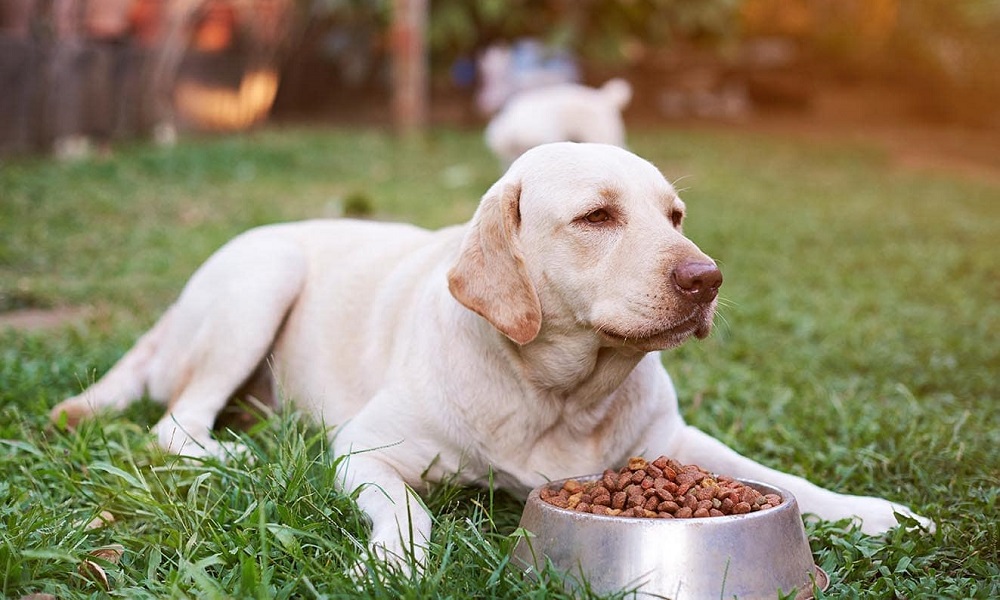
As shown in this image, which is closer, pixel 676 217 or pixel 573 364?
pixel 573 364

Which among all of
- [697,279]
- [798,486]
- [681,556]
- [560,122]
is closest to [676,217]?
[697,279]

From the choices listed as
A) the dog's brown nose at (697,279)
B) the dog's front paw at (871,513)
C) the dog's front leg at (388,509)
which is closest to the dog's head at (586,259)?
the dog's brown nose at (697,279)

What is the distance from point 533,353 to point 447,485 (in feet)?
1.43

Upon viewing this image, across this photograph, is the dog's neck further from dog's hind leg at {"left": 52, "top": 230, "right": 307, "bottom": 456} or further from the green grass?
dog's hind leg at {"left": 52, "top": 230, "right": 307, "bottom": 456}

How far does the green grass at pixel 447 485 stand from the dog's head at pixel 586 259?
1.80 feet

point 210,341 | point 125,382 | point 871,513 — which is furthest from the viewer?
point 125,382

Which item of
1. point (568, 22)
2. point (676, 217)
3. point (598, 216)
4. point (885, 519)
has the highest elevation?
point (598, 216)

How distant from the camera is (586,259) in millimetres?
2830

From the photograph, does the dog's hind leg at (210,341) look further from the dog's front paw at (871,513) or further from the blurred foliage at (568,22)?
the blurred foliage at (568,22)

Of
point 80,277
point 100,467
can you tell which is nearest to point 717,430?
point 100,467

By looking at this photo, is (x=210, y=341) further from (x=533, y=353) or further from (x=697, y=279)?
(x=697, y=279)

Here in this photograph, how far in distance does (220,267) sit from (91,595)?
5.63ft

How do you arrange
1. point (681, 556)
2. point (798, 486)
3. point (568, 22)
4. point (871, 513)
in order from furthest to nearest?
1. point (568, 22)
2. point (798, 486)
3. point (871, 513)
4. point (681, 556)

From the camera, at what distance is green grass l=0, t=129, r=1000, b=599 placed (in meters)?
2.50
